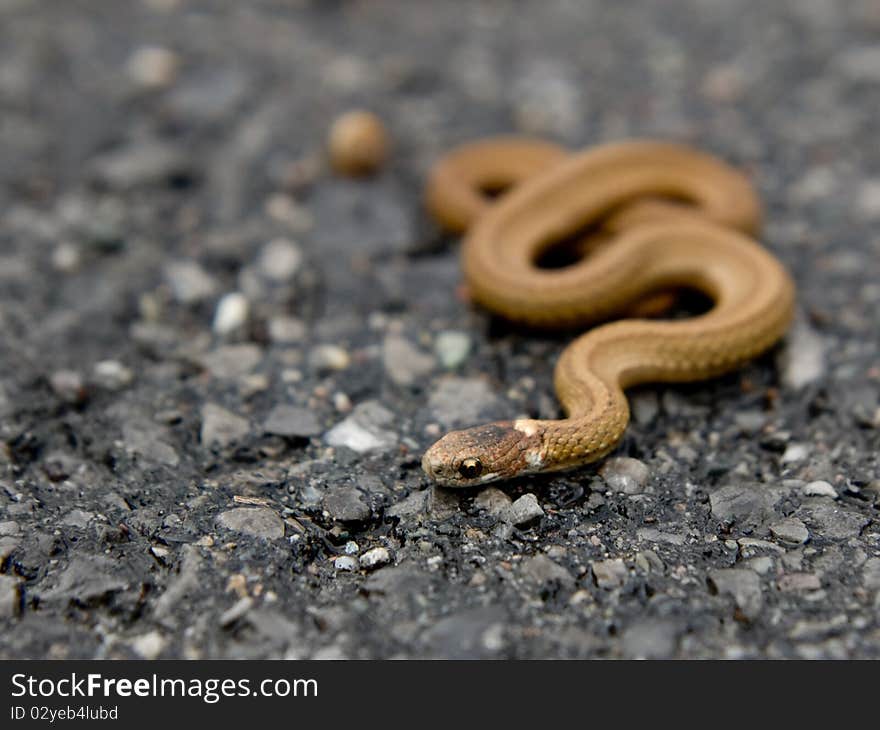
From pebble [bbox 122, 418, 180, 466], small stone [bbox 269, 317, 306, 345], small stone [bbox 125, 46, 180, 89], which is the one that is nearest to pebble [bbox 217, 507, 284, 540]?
pebble [bbox 122, 418, 180, 466]

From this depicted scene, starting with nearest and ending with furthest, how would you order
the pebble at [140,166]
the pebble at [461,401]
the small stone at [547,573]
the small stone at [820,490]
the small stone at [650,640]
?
1. the small stone at [650,640]
2. the small stone at [547,573]
3. the small stone at [820,490]
4. the pebble at [461,401]
5. the pebble at [140,166]

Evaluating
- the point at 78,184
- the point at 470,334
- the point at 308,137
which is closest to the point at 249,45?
the point at 308,137

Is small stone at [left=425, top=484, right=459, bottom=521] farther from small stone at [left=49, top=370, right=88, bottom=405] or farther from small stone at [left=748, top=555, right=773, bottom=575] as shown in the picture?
small stone at [left=49, top=370, right=88, bottom=405]

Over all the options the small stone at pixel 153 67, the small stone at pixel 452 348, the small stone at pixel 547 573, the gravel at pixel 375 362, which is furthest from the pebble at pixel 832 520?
the small stone at pixel 153 67

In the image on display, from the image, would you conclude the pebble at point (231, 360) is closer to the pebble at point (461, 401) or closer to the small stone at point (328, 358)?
the small stone at point (328, 358)

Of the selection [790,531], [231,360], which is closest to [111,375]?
[231,360]
